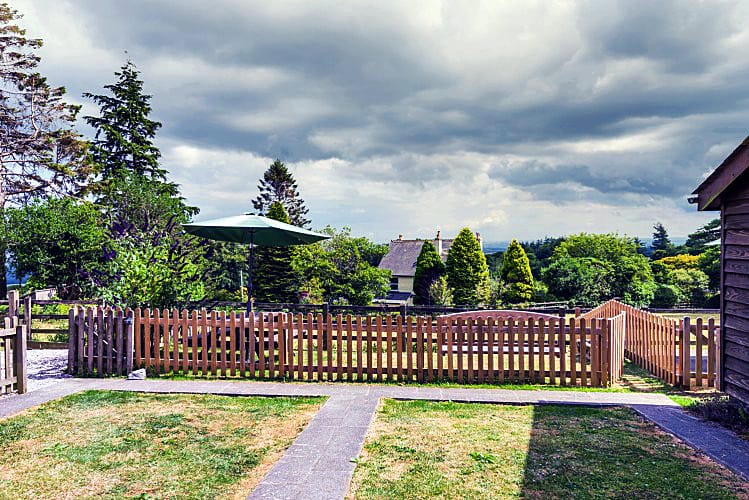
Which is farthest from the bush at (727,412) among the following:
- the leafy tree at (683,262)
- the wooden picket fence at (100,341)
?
the leafy tree at (683,262)

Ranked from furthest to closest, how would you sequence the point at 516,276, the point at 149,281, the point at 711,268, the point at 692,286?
1. the point at 711,268
2. the point at 692,286
3. the point at 516,276
4. the point at 149,281

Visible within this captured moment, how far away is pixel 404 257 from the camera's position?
48.4m

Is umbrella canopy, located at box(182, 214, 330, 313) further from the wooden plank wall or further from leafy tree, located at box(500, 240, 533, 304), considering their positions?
leafy tree, located at box(500, 240, 533, 304)

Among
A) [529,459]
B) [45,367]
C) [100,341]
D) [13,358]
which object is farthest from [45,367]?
[529,459]

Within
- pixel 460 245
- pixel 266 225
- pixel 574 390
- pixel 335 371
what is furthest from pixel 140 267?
pixel 460 245

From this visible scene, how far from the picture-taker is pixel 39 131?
2862 cm

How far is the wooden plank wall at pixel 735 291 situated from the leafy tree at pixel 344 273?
1706 centimetres

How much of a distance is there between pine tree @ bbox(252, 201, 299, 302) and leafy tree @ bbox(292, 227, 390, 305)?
127 inches

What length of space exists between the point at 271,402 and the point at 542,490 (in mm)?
4407

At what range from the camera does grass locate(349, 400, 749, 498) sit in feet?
14.5

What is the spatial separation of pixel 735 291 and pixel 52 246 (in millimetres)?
24857

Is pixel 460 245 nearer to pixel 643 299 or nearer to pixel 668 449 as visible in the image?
pixel 643 299

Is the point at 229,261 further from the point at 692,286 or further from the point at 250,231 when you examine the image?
the point at 692,286

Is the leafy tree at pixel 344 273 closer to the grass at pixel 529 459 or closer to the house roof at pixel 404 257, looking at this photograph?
the grass at pixel 529 459
